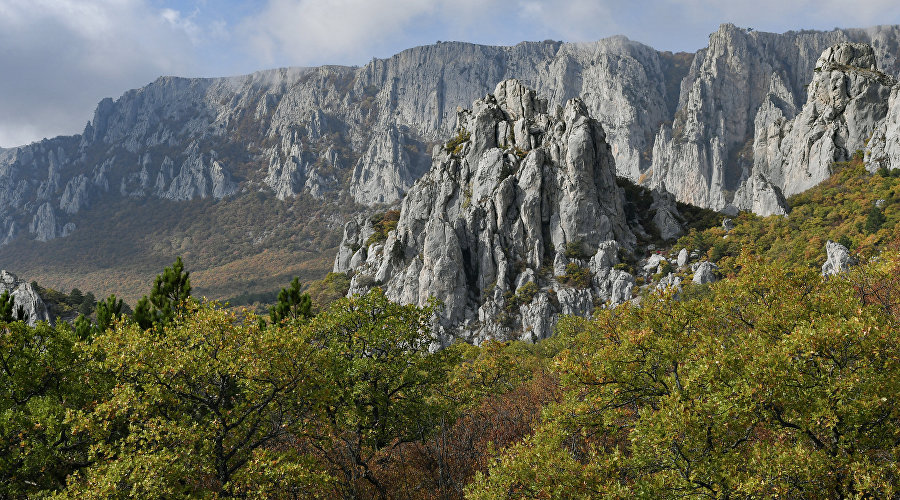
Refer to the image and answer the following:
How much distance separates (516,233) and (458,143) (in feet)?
93.2

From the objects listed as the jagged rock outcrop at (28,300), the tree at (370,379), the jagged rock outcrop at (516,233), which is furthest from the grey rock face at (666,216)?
the jagged rock outcrop at (28,300)

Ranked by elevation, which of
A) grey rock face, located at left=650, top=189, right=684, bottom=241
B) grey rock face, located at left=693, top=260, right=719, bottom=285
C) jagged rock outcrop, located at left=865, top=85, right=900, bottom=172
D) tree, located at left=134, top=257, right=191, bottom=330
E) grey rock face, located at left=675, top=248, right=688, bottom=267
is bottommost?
tree, located at left=134, top=257, right=191, bottom=330

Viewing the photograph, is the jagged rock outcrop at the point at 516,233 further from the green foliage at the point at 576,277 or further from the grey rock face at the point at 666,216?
the grey rock face at the point at 666,216

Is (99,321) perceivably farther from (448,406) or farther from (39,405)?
(448,406)

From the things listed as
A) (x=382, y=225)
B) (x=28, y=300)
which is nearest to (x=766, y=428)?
(x=28, y=300)

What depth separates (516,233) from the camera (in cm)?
9275

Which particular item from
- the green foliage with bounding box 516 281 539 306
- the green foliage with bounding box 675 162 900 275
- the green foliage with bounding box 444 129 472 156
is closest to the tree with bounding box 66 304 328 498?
the green foliage with bounding box 675 162 900 275

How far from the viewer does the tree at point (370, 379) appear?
19562 mm

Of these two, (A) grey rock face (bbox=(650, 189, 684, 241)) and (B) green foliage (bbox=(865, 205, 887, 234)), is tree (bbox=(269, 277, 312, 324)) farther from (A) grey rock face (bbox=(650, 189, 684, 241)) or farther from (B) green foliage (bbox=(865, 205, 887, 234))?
(A) grey rock face (bbox=(650, 189, 684, 241))

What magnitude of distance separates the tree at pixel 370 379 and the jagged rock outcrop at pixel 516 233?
6023cm

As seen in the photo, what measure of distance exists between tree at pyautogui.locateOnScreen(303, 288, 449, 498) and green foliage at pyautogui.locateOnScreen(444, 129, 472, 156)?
3336 inches

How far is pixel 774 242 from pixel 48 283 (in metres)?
221

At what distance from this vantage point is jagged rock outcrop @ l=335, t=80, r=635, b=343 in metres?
85.3

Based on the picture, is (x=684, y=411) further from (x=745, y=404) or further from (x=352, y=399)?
(x=352, y=399)
